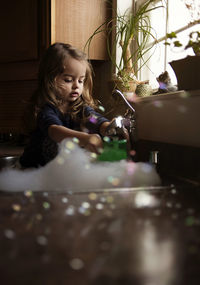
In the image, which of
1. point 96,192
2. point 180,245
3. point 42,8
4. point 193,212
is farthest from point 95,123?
point 42,8

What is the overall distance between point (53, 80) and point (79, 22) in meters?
0.89

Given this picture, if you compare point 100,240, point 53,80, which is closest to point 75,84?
point 53,80

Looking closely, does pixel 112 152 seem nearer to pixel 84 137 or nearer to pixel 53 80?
pixel 84 137

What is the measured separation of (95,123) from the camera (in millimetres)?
1417

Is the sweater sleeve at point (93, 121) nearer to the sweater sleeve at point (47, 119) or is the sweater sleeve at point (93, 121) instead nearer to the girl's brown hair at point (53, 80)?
the girl's brown hair at point (53, 80)

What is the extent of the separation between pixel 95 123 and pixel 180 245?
1016 millimetres

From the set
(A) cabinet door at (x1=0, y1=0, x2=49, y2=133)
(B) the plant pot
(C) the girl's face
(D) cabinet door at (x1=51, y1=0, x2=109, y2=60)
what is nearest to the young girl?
(C) the girl's face

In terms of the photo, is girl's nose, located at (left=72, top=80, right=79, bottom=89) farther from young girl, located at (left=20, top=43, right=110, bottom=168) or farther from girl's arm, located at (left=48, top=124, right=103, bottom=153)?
girl's arm, located at (left=48, top=124, right=103, bottom=153)

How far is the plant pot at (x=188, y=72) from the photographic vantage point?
103 centimetres

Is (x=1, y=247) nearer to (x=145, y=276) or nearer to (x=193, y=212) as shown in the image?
(x=145, y=276)

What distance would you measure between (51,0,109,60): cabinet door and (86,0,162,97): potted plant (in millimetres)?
44

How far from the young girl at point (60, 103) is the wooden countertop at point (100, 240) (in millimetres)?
668

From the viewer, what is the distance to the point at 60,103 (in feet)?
4.97

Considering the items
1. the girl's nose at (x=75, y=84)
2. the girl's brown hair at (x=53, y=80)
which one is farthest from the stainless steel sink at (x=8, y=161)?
the girl's nose at (x=75, y=84)
